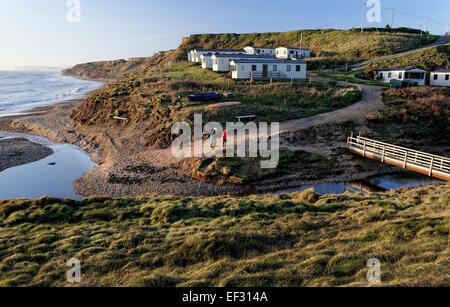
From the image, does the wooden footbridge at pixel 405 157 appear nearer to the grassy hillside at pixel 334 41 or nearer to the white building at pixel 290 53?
the white building at pixel 290 53

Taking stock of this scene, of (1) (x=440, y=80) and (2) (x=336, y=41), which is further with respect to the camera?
(2) (x=336, y=41)

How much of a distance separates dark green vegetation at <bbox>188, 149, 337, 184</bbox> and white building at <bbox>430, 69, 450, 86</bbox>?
33.9 meters

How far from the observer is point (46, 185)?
889 inches

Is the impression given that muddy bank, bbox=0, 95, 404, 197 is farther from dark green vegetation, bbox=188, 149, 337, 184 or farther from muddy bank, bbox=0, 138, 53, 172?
muddy bank, bbox=0, 138, 53, 172

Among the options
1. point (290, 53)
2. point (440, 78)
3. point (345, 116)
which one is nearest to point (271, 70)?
point (345, 116)

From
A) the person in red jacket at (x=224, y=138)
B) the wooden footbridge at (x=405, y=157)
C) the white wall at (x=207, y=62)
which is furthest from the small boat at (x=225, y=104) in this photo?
the white wall at (x=207, y=62)

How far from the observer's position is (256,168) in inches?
916

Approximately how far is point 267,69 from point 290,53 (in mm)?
32462

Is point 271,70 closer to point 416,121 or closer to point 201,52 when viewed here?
point 416,121

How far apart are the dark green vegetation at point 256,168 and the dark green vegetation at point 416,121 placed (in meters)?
9.13

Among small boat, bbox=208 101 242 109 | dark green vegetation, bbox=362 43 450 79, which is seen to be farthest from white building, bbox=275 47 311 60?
small boat, bbox=208 101 242 109

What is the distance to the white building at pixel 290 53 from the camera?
70.7m

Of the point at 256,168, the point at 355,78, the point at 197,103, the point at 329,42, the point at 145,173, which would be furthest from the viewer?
the point at 329,42

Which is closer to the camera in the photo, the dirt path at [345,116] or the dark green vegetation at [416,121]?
the dark green vegetation at [416,121]
